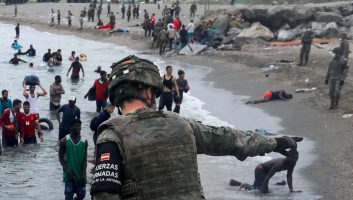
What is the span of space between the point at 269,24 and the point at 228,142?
4008 centimetres

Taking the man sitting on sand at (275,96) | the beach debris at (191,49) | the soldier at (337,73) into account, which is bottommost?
the beach debris at (191,49)

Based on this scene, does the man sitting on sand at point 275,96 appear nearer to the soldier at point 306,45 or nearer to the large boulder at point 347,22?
the soldier at point 306,45

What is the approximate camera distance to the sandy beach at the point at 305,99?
12.7m

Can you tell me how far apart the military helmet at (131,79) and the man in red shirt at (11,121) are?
1223cm

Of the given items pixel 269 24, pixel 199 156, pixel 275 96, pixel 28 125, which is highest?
pixel 28 125

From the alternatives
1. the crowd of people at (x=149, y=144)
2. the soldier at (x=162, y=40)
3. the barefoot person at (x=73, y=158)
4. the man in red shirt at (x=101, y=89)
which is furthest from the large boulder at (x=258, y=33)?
the crowd of people at (x=149, y=144)

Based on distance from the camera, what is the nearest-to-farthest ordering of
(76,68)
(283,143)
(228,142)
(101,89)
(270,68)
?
(228,142) < (283,143) < (101,89) < (270,68) < (76,68)

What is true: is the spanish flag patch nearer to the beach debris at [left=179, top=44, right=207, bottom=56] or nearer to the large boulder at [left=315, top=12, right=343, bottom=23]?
the beach debris at [left=179, top=44, right=207, bottom=56]

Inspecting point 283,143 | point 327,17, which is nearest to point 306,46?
point 327,17

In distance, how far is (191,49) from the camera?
39.8 m

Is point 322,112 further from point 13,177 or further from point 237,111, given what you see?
point 13,177

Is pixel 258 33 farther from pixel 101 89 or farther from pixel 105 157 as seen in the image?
pixel 105 157

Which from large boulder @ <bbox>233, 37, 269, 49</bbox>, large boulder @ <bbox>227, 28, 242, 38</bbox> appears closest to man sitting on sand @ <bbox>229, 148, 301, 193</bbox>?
large boulder @ <bbox>233, 37, 269, 49</bbox>

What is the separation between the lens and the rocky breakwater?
39.1 metres
